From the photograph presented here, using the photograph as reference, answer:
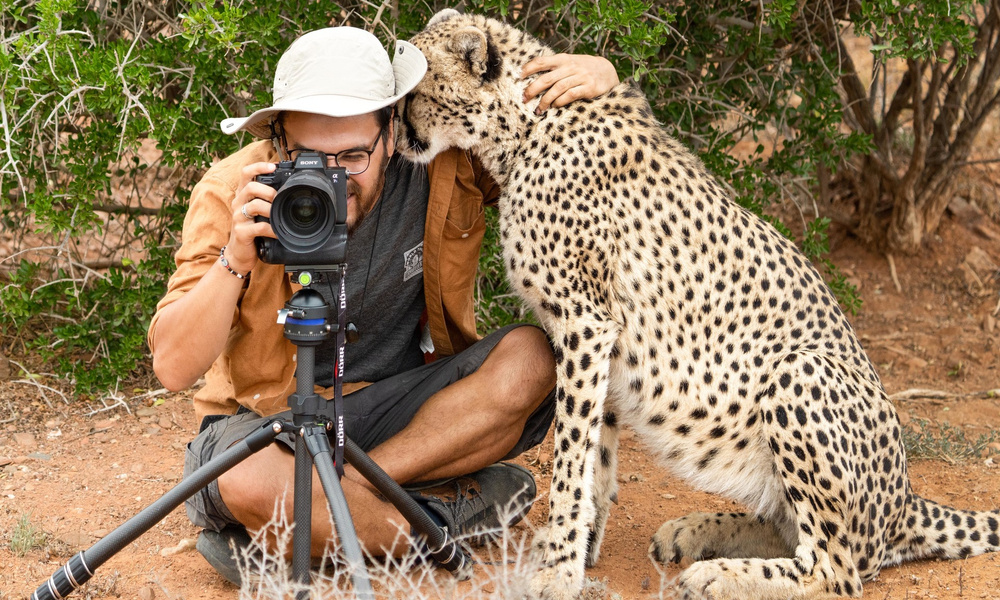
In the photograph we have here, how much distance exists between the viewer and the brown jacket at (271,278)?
2.79m

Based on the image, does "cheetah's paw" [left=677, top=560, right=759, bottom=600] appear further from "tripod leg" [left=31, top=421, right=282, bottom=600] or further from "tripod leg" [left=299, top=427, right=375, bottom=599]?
"tripod leg" [left=31, top=421, right=282, bottom=600]

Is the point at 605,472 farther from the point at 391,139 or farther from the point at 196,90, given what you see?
the point at 196,90

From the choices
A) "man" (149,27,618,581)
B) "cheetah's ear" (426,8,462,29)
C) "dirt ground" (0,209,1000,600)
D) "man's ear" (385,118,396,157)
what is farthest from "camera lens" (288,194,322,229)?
"cheetah's ear" (426,8,462,29)

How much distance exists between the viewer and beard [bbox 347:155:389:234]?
111 inches

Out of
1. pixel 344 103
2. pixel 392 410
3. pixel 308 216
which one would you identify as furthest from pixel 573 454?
pixel 344 103

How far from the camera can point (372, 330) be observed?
3.30 meters

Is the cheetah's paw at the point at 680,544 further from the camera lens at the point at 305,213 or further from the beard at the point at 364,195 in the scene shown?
the camera lens at the point at 305,213

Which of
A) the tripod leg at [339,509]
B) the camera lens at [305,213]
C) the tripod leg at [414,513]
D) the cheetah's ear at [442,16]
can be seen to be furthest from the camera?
the cheetah's ear at [442,16]

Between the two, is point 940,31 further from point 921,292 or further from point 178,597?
point 178,597

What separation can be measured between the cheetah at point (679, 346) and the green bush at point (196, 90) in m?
0.51

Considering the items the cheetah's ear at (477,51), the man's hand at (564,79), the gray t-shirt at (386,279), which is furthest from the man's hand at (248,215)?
the man's hand at (564,79)

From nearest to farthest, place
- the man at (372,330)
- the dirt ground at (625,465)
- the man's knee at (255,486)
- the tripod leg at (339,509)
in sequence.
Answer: the tripod leg at (339,509) < the man at (372,330) < the man's knee at (255,486) < the dirt ground at (625,465)

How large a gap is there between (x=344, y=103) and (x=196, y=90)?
1457mm

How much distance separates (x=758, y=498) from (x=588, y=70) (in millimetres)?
1449
